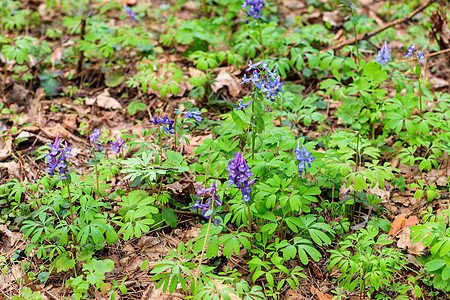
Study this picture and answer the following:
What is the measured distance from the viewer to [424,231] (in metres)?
2.61

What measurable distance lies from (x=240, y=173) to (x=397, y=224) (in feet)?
5.13

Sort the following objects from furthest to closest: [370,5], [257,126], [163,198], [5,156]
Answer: [370,5] < [5,156] < [163,198] < [257,126]

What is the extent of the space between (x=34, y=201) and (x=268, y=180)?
1.85 metres

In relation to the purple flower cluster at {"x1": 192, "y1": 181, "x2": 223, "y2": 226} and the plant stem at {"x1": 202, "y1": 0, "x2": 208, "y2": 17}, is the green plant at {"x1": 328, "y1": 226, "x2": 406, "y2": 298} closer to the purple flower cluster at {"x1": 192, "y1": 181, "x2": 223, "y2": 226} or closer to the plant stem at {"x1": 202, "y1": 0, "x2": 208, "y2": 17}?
the purple flower cluster at {"x1": 192, "y1": 181, "x2": 223, "y2": 226}

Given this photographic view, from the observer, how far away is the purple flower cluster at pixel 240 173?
7.69 feet

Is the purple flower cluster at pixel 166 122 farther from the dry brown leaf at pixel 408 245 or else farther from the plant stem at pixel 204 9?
the plant stem at pixel 204 9

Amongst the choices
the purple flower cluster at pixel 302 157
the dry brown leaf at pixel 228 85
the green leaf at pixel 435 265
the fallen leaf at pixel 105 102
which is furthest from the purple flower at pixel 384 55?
the fallen leaf at pixel 105 102

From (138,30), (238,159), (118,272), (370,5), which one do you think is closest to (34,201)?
(118,272)

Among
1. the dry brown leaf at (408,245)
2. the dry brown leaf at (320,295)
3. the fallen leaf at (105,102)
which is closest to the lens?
the dry brown leaf at (320,295)

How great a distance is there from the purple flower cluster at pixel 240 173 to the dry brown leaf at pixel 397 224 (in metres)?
1.39

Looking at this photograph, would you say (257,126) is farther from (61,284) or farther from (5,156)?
Result: (5,156)

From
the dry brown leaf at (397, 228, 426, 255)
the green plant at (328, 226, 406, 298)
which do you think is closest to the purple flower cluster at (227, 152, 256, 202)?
the green plant at (328, 226, 406, 298)

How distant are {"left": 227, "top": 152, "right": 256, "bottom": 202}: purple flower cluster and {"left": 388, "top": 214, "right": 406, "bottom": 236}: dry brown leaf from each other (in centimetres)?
139

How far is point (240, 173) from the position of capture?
7.82 feet
